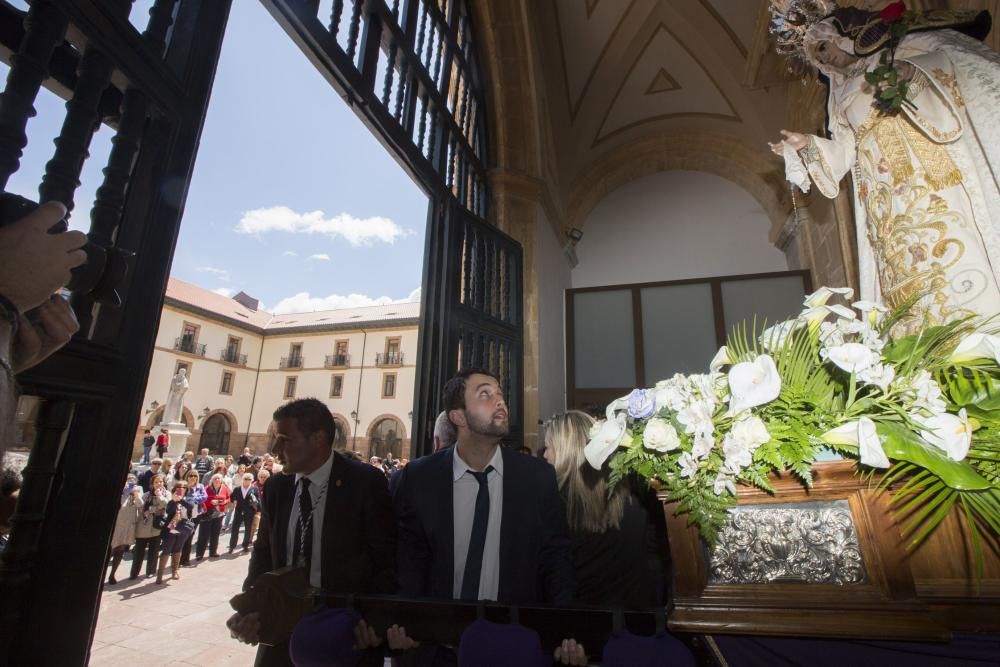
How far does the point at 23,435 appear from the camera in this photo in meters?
1.54

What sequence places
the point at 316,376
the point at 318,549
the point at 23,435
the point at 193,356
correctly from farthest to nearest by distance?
1. the point at 316,376
2. the point at 193,356
3. the point at 318,549
4. the point at 23,435

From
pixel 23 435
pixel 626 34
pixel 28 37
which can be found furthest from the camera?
pixel 626 34

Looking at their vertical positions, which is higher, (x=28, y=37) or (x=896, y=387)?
(x=28, y=37)

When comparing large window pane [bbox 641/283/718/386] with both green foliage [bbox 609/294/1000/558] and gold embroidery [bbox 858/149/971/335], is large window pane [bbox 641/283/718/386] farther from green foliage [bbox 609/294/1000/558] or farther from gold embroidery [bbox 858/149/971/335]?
green foliage [bbox 609/294/1000/558]

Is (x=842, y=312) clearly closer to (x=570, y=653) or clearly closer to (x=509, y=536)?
(x=570, y=653)

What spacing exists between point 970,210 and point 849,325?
1.01 meters

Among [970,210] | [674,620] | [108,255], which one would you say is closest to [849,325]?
[674,620]

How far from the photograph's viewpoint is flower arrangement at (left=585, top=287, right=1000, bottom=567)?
2.78 ft

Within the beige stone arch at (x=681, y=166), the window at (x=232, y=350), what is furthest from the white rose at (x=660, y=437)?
the window at (x=232, y=350)

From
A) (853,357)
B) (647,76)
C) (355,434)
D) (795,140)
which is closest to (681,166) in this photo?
(647,76)

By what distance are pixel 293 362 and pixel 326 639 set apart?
123 feet

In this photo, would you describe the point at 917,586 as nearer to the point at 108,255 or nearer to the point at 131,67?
the point at 108,255

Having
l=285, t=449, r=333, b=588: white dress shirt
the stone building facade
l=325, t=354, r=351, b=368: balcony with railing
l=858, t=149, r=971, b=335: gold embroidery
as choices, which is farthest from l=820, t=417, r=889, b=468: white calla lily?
l=325, t=354, r=351, b=368: balcony with railing

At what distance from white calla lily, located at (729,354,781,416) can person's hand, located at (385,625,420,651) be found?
2.67ft
